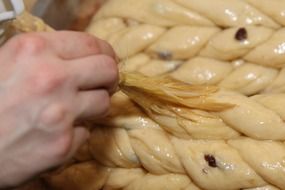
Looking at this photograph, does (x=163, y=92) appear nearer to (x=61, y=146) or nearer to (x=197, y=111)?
(x=197, y=111)

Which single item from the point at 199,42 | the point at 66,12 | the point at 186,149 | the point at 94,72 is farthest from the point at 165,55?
the point at 66,12

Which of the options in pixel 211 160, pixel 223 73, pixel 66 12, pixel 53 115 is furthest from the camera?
pixel 66 12

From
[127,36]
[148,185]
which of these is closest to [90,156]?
[148,185]

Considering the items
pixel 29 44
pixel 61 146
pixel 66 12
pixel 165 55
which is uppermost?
pixel 29 44

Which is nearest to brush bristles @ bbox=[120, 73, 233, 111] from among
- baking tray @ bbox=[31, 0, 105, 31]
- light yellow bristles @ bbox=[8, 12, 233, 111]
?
light yellow bristles @ bbox=[8, 12, 233, 111]

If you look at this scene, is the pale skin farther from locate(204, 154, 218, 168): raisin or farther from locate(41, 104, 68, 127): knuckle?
locate(204, 154, 218, 168): raisin

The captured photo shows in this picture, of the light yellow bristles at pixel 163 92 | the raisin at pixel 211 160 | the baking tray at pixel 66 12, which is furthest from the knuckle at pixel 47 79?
the baking tray at pixel 66 12

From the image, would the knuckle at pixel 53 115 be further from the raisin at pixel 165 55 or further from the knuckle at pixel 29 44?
the raisin at pixel 165 55
